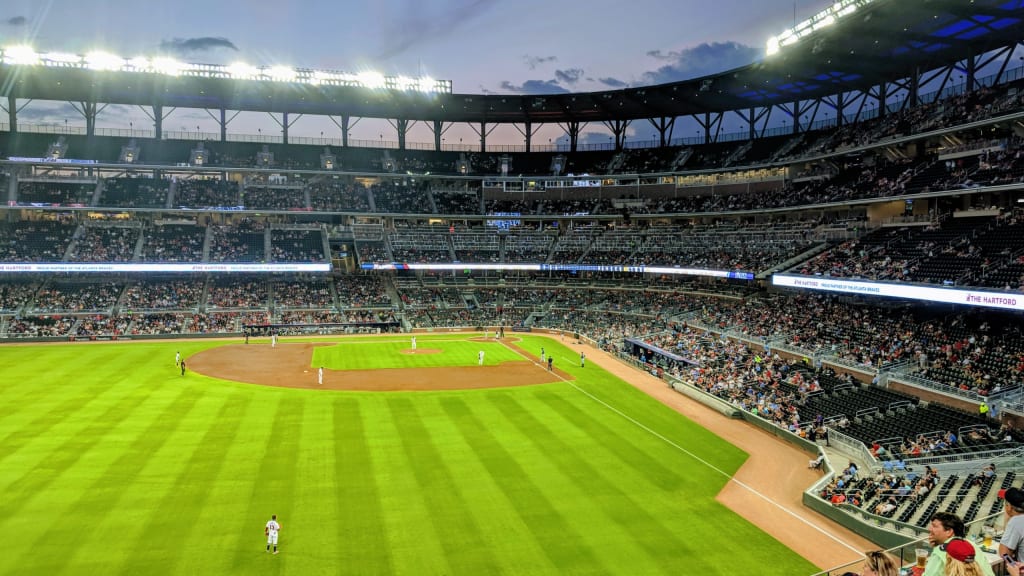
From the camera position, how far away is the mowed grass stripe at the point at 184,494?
1627 centimetres

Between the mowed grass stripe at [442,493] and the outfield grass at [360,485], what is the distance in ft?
0.27

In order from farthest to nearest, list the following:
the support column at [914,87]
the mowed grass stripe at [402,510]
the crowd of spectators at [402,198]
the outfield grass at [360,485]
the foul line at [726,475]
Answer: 1. the crowd of spectators at [402,198]
2. the support column at [914,87]
3. the foul line at [726,475]
4. the outfield grass at [360,485]
5. the mowed grass stripe at [402,510]

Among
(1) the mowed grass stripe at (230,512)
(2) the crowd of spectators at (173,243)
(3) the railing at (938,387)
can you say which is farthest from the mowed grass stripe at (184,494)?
(2) the crowd of spectators at (173,243)

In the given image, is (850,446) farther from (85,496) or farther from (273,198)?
(273,198)

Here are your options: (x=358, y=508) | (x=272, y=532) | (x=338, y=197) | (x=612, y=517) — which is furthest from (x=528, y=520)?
(x=338, y=197)

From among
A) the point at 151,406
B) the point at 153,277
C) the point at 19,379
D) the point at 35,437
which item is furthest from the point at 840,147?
the point at 153,277

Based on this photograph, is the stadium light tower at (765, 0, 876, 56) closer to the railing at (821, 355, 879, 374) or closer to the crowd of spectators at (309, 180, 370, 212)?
the railing at (821, 355, 879, 374)

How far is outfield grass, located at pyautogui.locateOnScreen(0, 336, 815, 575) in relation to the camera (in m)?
16.6

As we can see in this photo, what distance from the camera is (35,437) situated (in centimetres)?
2527

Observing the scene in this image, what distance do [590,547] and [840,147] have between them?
4889 cm

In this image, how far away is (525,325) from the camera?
6562 cm

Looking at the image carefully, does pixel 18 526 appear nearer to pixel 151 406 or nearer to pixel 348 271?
pixel 151 406

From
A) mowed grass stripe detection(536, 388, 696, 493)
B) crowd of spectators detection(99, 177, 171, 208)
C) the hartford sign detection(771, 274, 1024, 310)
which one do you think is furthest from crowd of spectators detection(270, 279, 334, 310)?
the hartford sign detection(771, 274, 1024, 310)

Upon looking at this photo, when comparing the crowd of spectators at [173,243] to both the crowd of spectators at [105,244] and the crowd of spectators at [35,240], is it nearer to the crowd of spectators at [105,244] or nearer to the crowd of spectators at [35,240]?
the crowd of spectators at [105,244]
